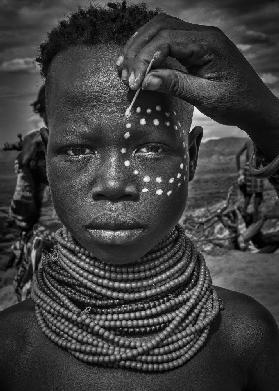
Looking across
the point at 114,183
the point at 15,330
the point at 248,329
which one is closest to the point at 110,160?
the point at 114,183

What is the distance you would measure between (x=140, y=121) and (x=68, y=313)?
67cm

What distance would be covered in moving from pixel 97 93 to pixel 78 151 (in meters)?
0.19

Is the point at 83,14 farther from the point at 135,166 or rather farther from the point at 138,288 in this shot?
the point at 138,288

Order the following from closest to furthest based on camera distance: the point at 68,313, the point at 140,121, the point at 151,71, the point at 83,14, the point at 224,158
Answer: the point at 151,71 < the point at 140,121 < the point at 68,313 < the point at 83,14 < the point at 224,158

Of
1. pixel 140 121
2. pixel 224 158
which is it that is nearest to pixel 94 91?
pixel 140 121

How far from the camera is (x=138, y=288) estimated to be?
147 centimetres

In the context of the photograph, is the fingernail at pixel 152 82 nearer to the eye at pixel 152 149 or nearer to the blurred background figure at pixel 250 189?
the eye at pixel 152 149

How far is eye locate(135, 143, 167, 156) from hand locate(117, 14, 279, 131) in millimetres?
203

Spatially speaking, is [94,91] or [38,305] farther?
[38,305]

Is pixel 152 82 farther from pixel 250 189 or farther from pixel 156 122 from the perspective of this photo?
pixel 250 189

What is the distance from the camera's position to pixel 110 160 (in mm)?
1317

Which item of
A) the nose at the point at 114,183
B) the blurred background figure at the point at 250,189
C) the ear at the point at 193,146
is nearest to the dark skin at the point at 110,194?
the nose at the point at 114,183

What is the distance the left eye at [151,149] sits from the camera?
1.37m

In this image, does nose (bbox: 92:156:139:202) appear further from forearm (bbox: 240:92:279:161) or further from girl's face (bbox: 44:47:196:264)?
forearm (bbox: 240:92:279:161)
